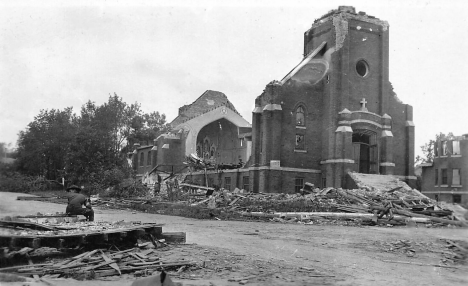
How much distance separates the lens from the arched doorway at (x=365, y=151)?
35188mm

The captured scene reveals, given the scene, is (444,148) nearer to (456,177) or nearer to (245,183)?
(456,177)

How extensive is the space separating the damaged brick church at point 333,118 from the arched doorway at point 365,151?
8 cm

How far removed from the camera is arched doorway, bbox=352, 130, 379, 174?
35.2 meters

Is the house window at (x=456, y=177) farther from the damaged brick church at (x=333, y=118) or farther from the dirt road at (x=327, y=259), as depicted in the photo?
the dirt road at (x=327, y=259)

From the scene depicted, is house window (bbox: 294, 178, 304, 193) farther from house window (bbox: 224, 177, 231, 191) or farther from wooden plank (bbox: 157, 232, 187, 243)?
wooden plank (bbox: 157, 232, 187, 243)

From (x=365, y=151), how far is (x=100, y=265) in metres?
31.2

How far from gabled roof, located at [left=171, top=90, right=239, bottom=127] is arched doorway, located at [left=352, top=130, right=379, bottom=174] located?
21.2 metres

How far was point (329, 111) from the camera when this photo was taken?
113ft

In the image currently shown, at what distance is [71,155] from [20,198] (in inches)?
275

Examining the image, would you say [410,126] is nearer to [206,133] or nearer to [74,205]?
[206,133]

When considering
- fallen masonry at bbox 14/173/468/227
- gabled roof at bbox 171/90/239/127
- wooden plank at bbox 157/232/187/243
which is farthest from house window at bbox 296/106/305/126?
wooden plank at bbox 157/232/187/243

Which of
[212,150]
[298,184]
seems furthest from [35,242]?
[212,150]

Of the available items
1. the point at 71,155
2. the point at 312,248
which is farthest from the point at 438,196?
the point at 312,248

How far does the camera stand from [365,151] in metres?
35.9
